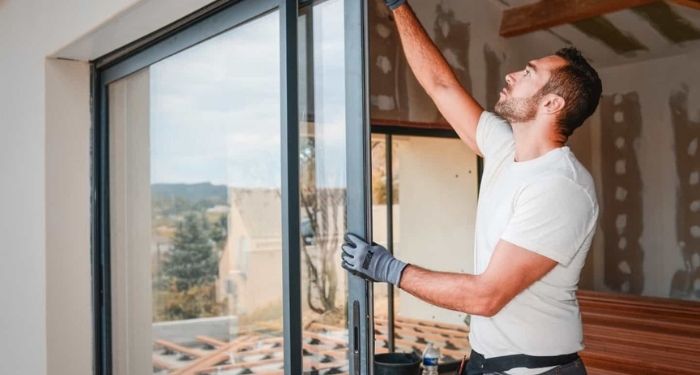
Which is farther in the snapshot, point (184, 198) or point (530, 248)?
point (184, 198)

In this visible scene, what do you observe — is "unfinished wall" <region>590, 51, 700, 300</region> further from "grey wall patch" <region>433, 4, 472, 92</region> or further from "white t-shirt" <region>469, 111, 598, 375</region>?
"white t-shirt" <region>469, 111, 598, 375</region>

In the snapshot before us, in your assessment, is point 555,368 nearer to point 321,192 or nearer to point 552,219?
point 552,219


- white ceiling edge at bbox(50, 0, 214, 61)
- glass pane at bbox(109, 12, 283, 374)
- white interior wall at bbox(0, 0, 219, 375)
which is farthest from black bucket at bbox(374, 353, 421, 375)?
A: white ceiling edge at bbox(50, 0, 214, 61)

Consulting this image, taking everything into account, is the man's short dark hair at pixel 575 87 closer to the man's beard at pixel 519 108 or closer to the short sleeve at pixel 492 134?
the man's beard at pixel 519 108

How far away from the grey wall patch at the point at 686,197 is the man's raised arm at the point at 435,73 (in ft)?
18.6

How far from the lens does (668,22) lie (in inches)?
257

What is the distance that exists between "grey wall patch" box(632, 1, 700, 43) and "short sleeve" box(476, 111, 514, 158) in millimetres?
4798

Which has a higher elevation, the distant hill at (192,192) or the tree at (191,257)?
the distant hill at (192,192)

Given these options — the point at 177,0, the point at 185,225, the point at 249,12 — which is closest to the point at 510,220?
the point at 249,12

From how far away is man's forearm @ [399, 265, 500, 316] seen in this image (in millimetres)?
1730

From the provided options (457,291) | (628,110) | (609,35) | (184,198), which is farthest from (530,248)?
(628,110)

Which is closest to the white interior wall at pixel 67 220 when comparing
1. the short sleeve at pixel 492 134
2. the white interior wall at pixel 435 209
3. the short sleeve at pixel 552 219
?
the short sleeve at pixel 492 134

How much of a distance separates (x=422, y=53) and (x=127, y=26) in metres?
1.27

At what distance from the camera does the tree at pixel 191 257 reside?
14.8 feet
